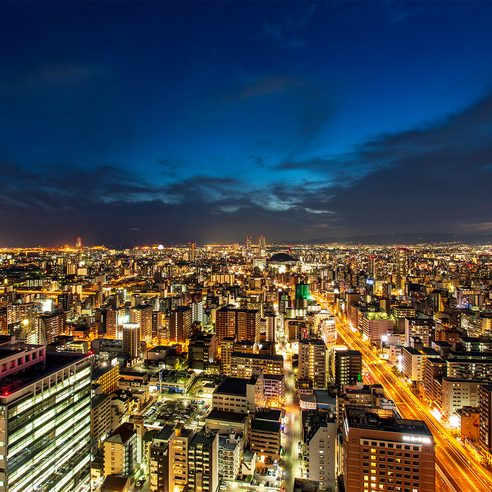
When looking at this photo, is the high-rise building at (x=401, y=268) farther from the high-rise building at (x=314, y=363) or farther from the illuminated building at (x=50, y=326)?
the illuminated building at (x=50, y=326)

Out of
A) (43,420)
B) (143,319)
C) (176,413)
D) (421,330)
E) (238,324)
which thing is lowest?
(176,413)

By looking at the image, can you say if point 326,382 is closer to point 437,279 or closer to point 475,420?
point 475,420

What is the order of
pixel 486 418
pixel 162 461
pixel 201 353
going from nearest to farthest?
pixel 162 461 → pixel 486 418 → pixel 201 353

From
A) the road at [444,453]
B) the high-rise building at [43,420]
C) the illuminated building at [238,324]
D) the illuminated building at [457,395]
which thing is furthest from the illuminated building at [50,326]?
the illuminated building at [457,395]

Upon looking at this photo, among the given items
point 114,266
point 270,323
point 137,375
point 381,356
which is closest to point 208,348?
point 137,375

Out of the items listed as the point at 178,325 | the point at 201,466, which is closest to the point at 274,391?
the point at 201,466

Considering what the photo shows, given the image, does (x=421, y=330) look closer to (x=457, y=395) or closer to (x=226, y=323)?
(x=457, y=395)
